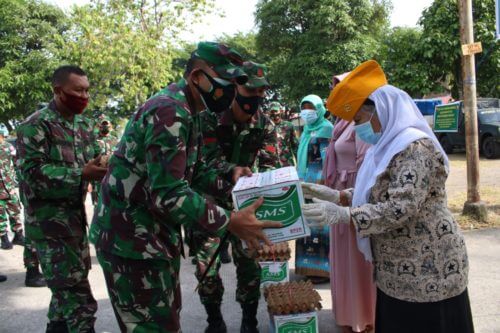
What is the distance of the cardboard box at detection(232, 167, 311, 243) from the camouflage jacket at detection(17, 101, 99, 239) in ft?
4.77

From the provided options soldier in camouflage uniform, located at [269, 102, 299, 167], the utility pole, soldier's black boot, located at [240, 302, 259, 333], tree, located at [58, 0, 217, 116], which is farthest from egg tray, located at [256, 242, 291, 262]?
tree, located at [58, 0, 217, 116]

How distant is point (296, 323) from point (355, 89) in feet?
5.59

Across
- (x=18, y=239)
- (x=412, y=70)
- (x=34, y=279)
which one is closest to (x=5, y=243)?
(x=18, y=239)

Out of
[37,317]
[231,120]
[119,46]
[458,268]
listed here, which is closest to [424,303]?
[458,268]

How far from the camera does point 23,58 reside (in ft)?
68.6

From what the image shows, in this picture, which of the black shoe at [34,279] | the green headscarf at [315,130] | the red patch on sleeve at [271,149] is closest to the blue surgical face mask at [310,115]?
the green headscarf at [315,130]

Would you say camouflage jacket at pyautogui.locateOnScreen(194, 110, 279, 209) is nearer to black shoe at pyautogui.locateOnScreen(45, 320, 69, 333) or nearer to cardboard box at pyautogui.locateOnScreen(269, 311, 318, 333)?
cardboard box at pyautogui.locateOnScreen(269, 311, 318, 333)

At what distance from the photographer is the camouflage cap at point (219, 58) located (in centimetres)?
193

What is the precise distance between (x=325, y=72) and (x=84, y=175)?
Answer: 71.7 feet

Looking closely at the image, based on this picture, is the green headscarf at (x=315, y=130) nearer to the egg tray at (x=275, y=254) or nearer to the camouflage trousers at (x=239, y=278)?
the egg tray at (x=275, y=254)

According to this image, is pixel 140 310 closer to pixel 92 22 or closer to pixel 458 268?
pixel 458 268

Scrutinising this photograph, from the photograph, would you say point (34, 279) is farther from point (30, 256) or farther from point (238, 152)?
point (238, 152)

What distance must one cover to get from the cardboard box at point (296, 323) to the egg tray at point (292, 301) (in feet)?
0.11

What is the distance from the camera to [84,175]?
2895 millimetres
